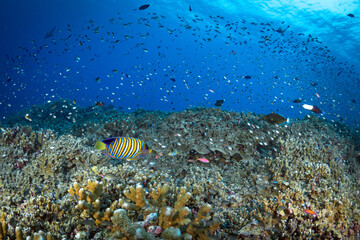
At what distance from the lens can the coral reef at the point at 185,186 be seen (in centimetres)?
262

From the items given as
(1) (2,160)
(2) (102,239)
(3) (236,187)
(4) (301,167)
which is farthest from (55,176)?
(4) (301,167)

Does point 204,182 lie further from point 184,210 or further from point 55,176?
point 55,176

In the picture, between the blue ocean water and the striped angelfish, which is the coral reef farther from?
the blue ocean water

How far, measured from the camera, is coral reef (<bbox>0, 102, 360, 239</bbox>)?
2621mm

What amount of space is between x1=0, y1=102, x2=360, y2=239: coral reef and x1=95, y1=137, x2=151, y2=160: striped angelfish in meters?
0.49

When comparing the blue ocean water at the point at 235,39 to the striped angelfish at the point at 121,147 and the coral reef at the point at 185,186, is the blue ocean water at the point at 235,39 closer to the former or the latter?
the coral reef at the point at 185,186

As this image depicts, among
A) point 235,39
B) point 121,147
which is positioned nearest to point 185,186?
point 121,147

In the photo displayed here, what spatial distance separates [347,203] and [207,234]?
3.44 m

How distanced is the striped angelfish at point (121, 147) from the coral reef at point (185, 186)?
49cm

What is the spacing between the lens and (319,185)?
462cm

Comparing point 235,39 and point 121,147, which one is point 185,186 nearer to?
point 121,147

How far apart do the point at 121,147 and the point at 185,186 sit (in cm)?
146

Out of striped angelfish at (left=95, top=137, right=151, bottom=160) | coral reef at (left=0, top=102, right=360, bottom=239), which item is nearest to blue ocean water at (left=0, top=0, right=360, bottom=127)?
coral reef at (left=0, top=102, right=360, bottom=239)

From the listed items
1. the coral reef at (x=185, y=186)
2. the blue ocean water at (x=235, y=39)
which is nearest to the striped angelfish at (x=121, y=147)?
the coral reef at (x=185, y=186)
